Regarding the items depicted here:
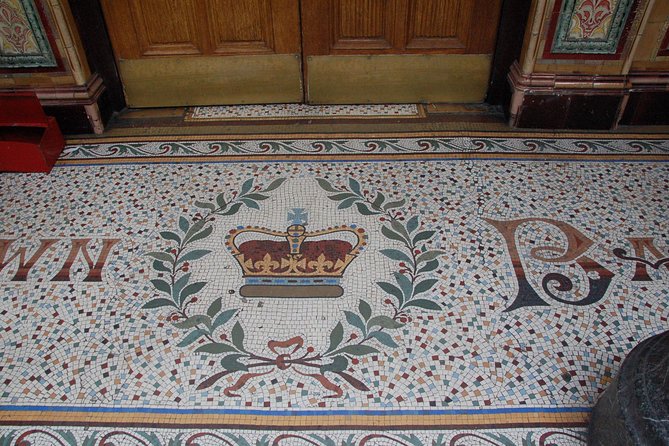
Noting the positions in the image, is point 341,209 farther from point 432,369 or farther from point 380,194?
point 432,369

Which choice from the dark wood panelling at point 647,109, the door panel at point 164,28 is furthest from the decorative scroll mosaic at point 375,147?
the door panel at point 164,28

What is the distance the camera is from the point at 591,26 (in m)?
2.47

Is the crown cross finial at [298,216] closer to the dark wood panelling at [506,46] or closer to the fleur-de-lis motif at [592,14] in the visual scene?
the dark wood panelling at [506,46]

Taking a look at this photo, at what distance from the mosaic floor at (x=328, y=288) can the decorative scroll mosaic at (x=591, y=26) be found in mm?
454

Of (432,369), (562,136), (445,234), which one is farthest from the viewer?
(562,136)

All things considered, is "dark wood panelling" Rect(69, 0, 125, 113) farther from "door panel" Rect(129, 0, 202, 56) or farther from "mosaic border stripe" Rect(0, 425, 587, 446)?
"mosaic border stripe" Rect(0, 425, 587, 446)

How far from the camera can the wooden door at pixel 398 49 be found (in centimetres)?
272

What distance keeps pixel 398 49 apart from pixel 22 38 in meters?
1.82

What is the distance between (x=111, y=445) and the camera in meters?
1.55

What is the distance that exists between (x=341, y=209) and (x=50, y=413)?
50.3 inches

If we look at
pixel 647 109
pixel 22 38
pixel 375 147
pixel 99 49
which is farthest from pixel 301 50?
pixel 647 109

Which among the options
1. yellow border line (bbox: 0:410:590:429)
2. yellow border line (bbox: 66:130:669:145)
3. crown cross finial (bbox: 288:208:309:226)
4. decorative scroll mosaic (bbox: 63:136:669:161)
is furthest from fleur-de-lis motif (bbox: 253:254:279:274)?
yellow border line (bbox: 66:130:669:145)

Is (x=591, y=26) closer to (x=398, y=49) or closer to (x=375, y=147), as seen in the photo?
(x=398, y=49)

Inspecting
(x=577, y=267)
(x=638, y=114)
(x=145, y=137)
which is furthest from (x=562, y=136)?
(x=145, y=137)
